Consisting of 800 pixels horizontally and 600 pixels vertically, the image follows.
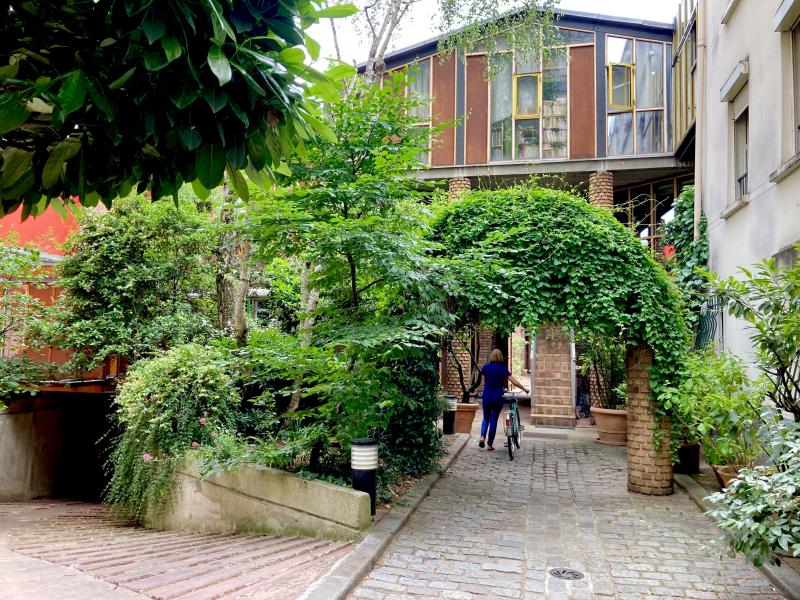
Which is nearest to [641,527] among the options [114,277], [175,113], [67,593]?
[67,593]

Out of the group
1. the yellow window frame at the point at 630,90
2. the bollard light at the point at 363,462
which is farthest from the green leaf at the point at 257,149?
the yellow window frame at the point at 630,90

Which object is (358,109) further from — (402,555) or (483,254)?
(402,555)

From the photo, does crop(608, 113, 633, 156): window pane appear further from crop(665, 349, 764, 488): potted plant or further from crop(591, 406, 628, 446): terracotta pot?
crop(665, 349, 764, 488): potted plant

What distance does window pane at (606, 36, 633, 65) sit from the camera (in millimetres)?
15125

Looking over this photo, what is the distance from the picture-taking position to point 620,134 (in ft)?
49.5

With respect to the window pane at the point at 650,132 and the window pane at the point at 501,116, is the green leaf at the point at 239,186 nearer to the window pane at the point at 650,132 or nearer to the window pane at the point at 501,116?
the window pane at the point at 501,116

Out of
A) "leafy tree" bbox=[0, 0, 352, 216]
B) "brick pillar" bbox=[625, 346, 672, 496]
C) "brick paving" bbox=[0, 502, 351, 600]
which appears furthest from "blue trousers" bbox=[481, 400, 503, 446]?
"leafy tree" bbox=[0, 0, 352, 216]

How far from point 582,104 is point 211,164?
49.2ft

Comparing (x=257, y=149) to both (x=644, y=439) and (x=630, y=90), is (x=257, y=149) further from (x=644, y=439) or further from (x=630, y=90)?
(x=630, y=90)

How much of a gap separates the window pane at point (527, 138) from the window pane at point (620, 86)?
2013 millimetres

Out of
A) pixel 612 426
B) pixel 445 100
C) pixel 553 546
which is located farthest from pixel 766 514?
pixel 445 100

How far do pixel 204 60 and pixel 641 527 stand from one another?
21.0 ft

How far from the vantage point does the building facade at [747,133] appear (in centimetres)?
669

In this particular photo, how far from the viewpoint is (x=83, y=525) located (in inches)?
311
